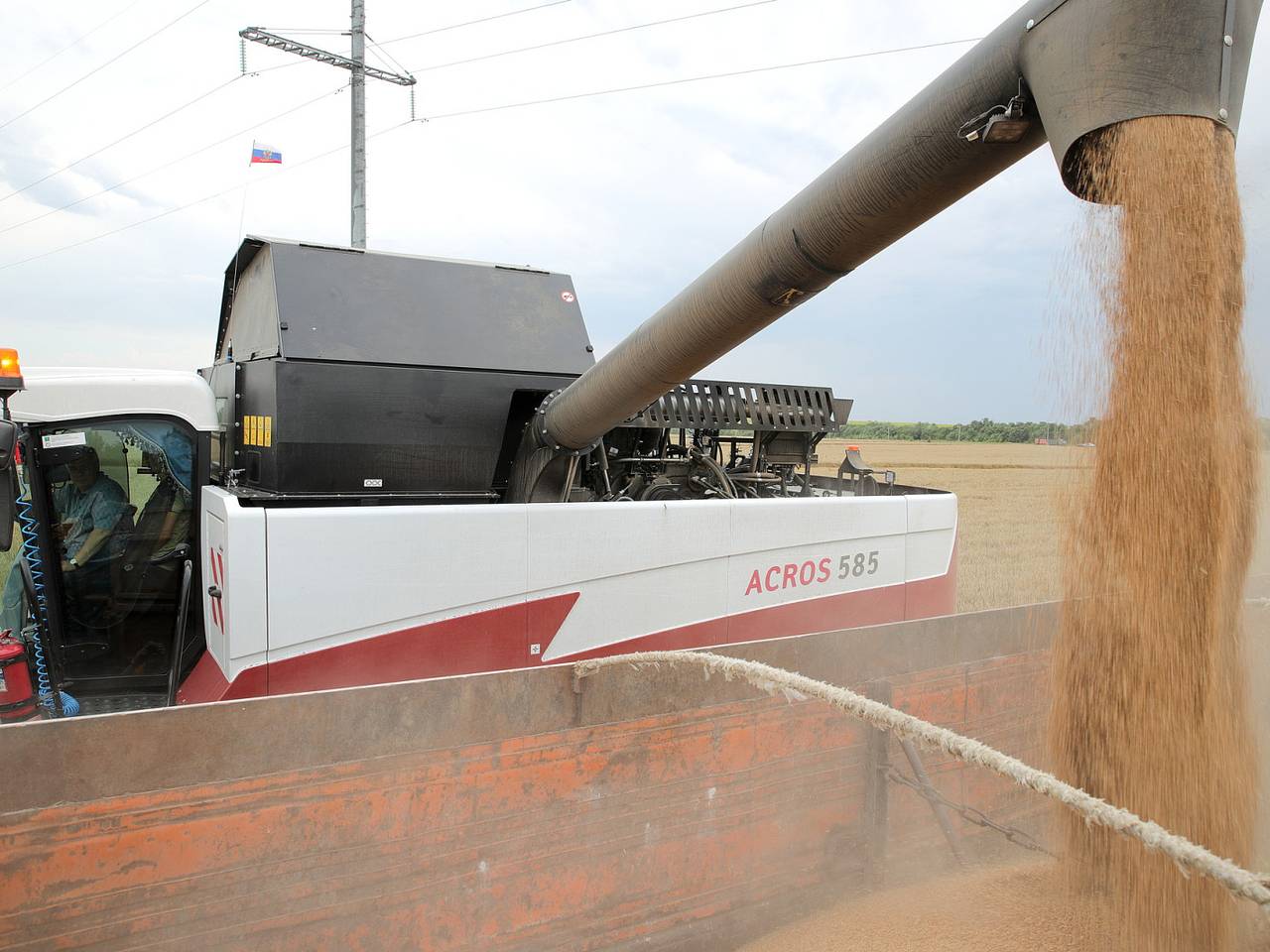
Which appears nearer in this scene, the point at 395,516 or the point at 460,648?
the point at 395,516

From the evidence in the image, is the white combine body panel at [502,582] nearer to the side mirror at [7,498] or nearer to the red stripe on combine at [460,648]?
the red stripe on combine at [460,648]

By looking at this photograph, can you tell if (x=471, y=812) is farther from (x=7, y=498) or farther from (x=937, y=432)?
(x=937, y=432)

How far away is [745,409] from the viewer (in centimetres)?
461

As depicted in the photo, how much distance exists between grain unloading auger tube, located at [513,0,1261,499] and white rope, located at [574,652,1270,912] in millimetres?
990

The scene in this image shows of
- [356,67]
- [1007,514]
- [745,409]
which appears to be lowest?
[1007,514]

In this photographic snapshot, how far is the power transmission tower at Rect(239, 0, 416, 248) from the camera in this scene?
1130cm

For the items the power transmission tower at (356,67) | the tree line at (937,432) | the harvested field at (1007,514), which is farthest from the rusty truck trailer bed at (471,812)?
the tree line at (937,432)

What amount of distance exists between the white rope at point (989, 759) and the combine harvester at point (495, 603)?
0.12 meters

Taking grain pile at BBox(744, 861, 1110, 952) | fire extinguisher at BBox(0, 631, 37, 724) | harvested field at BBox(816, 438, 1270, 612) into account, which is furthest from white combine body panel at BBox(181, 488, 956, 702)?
grain pile at BBox(744, 861, 1110, 952)

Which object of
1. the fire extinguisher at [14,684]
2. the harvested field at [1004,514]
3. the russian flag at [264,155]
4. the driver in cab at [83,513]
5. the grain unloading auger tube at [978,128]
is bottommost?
the harvested field at [1004,514]

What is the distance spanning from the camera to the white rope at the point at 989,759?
152 centimetres

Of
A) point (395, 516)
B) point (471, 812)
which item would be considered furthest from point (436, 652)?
point (471, 812)

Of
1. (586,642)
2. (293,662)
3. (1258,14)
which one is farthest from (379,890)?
(1258,14)

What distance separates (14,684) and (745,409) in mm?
3184
